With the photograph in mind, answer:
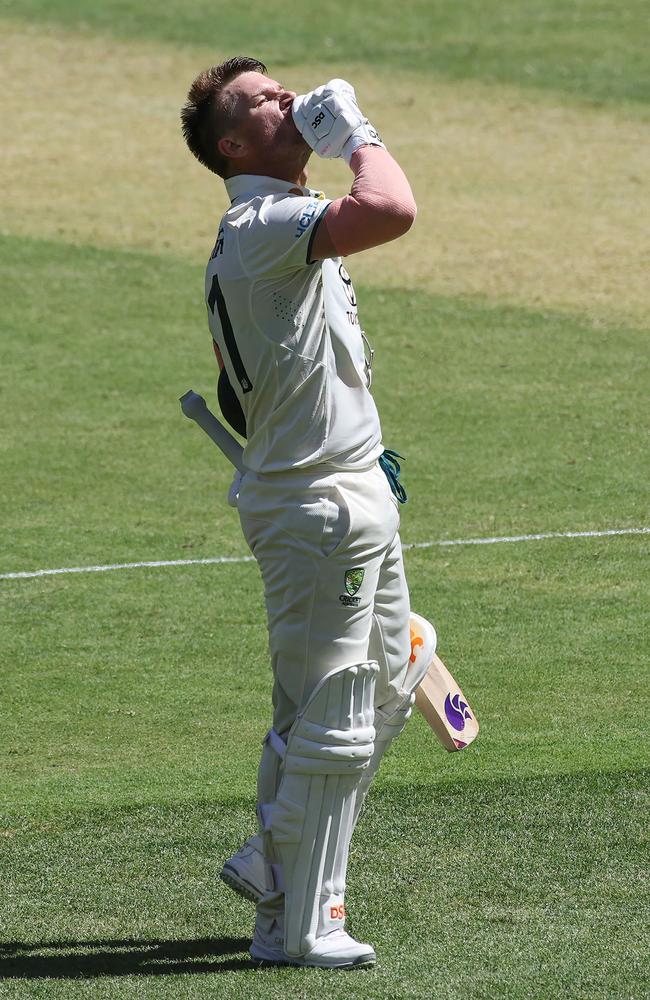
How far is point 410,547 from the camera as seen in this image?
9.04m

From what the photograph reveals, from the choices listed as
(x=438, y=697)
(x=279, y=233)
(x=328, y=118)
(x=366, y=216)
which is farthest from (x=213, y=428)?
(x=438, y=697)

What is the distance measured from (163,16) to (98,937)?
2113cm

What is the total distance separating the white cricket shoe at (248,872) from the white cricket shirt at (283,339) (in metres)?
1.13

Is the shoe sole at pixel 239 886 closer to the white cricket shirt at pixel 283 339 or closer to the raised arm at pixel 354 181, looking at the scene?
the white cricket shirt at pixel 283 339

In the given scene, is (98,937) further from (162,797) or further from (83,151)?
(83,151)

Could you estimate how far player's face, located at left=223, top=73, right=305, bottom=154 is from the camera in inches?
180

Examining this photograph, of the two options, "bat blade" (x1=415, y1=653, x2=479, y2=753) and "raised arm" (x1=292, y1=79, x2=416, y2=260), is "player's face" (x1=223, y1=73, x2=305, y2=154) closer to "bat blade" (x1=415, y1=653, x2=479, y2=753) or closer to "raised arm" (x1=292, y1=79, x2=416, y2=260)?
"raised arm" (x1=292, y1=79, x2=416, y2=260)

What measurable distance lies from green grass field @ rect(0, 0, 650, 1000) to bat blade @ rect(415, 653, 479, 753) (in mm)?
437

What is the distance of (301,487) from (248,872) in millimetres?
1149

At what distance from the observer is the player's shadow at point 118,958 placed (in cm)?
461

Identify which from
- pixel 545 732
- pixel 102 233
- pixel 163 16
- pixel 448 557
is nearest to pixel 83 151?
pixel 102 233

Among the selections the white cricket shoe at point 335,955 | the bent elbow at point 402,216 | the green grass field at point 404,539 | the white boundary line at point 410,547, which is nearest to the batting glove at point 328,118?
the bent elbow at point 402,216

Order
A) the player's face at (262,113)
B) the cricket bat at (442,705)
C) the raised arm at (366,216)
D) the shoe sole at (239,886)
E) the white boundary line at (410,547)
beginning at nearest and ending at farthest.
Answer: the raised arm at (366,216)
the player's face at (262,113)
the shoe sole at (239,886)
the cricket bat at (442,705)
the white boundary line at (410,547)

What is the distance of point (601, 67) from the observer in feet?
71.2
